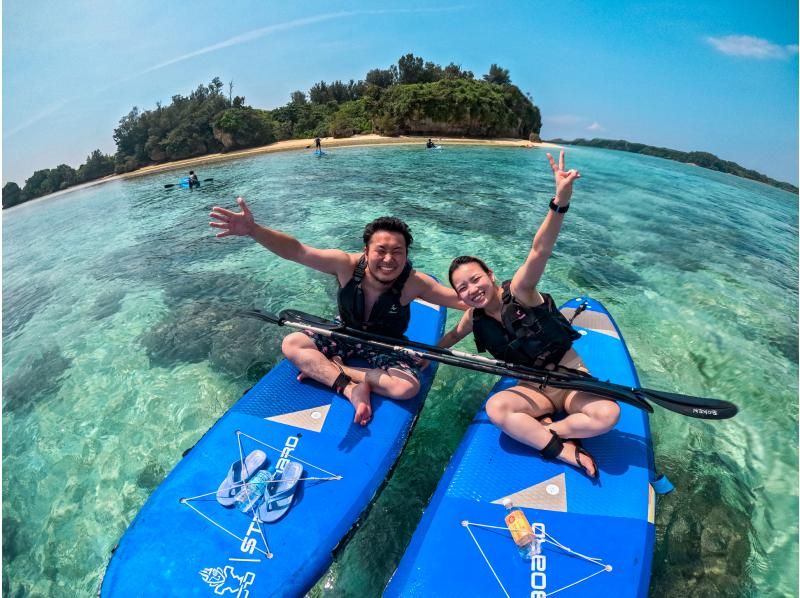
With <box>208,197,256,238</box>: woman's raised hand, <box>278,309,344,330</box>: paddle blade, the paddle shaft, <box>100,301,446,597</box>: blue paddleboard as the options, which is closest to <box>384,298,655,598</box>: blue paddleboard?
the paddle shaft

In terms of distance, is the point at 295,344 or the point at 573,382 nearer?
the point at 573,382

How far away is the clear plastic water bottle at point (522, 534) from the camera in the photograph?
7.60ft

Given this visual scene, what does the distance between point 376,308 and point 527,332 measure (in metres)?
1.29

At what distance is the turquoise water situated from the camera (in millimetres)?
3090

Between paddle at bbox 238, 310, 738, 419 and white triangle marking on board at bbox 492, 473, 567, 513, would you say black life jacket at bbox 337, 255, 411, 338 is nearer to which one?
paddle at bbox 238, 310, 738, 419

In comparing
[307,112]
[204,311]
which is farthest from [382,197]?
[307,112]

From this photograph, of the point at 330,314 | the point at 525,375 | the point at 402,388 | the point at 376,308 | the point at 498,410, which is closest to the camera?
the point at 498,410

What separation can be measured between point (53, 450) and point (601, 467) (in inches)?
206

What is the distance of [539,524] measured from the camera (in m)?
2.45

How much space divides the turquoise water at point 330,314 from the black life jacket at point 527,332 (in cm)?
115

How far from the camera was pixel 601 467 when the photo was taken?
2.75 metres

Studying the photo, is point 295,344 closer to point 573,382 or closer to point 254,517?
point 254,517

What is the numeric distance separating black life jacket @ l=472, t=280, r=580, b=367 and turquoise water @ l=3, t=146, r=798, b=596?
45.2 inches

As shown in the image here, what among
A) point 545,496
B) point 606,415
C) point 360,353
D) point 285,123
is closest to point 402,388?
point 360,353
